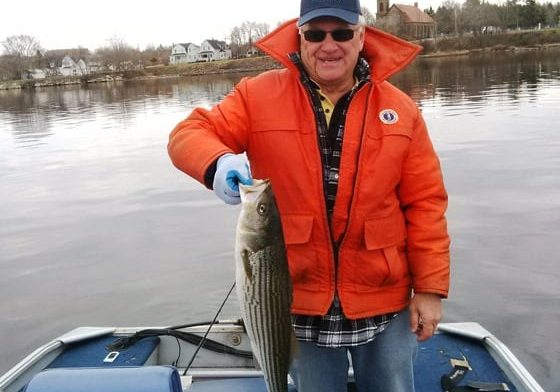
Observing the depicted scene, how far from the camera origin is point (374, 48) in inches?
115

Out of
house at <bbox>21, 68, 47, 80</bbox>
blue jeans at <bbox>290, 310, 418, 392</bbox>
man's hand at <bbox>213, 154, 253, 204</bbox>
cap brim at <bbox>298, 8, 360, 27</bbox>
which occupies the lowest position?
blue jeans at <bbox>290, 310, 418, 392</bbox>

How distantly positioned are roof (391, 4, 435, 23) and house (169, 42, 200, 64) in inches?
1629

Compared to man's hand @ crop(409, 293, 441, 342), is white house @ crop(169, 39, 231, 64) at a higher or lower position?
higher

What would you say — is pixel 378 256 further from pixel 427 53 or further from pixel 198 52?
pixel 198 52

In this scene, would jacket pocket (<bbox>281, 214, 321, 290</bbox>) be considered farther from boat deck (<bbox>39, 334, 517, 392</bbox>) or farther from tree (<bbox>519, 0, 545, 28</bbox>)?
tree (<bbox>519, 0, 545, 28</bbox>)

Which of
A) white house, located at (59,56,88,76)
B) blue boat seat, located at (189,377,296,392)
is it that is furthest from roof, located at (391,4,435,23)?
blue boat seat, located at (189,377,296,392)

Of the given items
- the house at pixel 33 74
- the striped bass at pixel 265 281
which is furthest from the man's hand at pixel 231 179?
the house at pixel 33 74

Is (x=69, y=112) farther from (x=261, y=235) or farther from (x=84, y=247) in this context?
(x=261, y=235)

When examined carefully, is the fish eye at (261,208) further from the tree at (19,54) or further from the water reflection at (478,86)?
the tree at (19,54)

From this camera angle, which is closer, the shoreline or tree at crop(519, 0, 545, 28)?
the shoreline

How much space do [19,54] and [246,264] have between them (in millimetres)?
128366

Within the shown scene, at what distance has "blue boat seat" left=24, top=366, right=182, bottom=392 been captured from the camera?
7.87ft

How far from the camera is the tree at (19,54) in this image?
106 meters

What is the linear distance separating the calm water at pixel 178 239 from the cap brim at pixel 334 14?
4.67 metres
